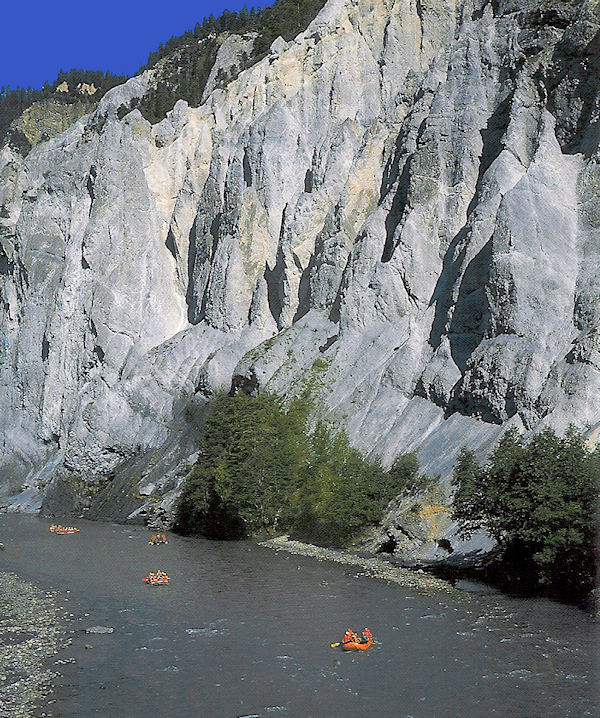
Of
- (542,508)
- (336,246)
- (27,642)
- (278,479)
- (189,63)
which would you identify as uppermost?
(189,63)

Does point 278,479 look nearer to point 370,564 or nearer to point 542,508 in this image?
point 370,564

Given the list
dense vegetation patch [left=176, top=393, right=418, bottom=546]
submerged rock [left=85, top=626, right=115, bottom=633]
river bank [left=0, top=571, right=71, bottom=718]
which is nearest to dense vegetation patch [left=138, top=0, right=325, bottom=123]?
dense vegetation patch [left=176, top=393, right=418, bottom=546]

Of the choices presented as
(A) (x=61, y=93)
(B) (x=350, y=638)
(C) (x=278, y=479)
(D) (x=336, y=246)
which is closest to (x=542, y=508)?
(B) (x=350, y=638)

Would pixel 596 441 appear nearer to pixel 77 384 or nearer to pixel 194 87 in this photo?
pixel 77 384

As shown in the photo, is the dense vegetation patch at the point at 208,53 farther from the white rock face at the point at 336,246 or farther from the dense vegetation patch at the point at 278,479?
the dense vegetation patch at the point at 278,479

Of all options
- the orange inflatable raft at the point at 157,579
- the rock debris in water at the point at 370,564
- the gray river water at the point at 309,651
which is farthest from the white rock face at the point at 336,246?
the orange inflatable raft at the point at 157,579
